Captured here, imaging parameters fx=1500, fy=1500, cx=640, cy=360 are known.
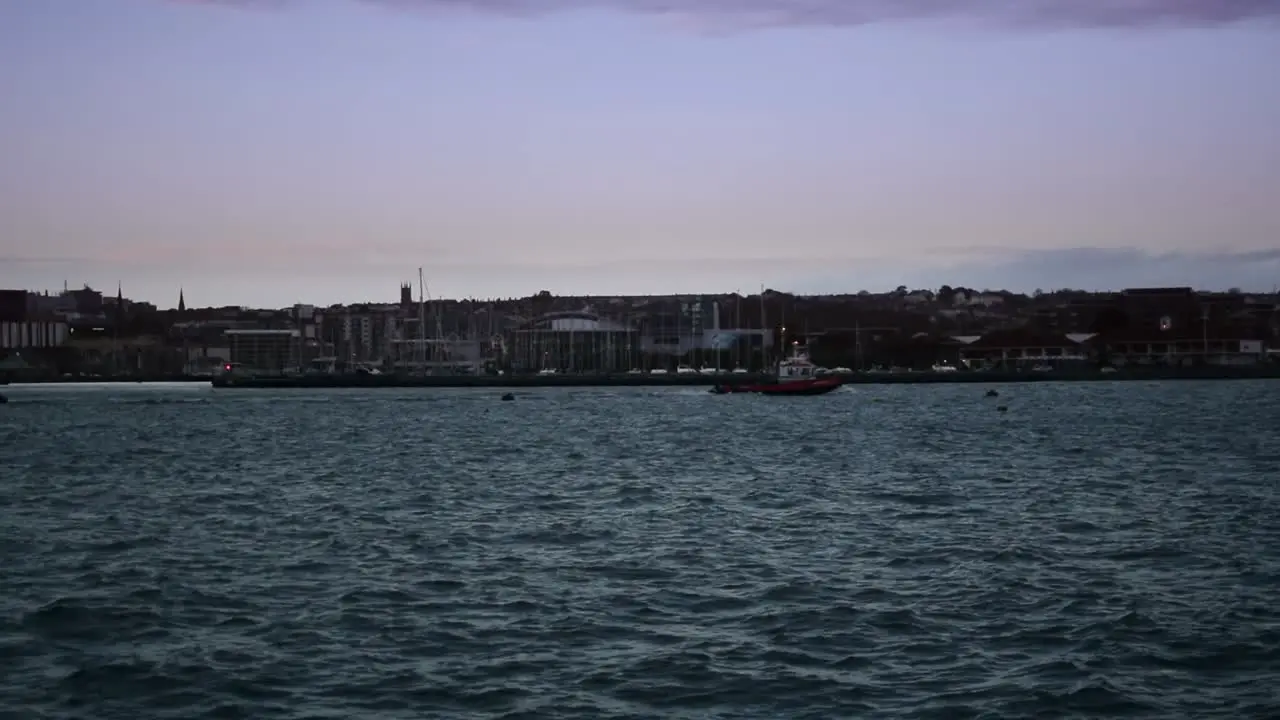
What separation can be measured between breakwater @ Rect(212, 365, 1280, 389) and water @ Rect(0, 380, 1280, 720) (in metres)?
84.6

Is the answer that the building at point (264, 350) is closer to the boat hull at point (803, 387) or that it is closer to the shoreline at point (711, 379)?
the shoreline at point (711, 379)

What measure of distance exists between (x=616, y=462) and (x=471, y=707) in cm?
2318

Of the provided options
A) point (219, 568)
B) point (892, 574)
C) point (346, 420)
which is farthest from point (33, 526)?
point (346, 420)

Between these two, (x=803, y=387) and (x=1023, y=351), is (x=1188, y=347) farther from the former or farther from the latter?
(x=803, y=387)

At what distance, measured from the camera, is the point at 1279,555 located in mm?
16938

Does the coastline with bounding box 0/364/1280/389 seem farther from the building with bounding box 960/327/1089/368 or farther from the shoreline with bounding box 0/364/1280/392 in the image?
the building with bounding box 960/327/1089/368

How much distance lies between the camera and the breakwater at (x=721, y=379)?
11775 cm

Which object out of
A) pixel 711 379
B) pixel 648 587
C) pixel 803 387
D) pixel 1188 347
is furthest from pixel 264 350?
pixel 648 587

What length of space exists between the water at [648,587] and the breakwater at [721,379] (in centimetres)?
8462

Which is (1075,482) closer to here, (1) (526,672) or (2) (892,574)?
(2) (892,574)

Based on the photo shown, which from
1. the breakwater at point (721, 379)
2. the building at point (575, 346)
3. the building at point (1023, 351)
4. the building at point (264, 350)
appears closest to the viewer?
the breakwater at point (721, 379)

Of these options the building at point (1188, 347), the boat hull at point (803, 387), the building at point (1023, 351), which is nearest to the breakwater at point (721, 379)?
the building at point (1188, 347)

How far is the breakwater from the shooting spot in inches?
4636

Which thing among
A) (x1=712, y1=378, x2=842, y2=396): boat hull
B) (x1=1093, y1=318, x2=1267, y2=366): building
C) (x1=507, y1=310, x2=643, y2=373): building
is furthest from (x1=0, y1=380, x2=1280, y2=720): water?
(x1=507, y1=310, x2=643, y2=373): building
